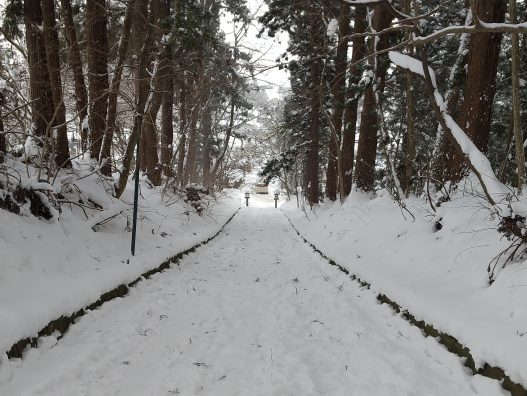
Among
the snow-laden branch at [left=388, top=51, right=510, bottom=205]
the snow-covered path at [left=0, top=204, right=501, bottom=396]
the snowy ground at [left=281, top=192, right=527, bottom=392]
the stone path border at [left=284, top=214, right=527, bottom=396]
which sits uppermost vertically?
the snow-laden branch at [left=388, top=51, right=510, bottom=205]

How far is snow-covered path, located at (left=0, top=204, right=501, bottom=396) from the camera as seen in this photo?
307 centimetres

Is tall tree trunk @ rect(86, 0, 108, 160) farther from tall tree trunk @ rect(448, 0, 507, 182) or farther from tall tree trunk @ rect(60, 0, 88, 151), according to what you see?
tall tree trunk @ rect(448, 0, 507, 182)

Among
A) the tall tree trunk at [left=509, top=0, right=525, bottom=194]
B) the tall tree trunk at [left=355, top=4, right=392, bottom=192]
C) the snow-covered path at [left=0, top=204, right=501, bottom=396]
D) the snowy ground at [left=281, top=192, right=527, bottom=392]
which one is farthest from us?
the tall tree trunk at [left=355, top=4, right=392, bottom=192]

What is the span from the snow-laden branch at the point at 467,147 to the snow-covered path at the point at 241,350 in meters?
2.18

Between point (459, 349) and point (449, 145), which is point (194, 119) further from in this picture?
point (459, 349)

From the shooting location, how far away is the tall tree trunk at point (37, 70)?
24.1 feet

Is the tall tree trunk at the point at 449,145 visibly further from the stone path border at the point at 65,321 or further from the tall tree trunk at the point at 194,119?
the tall tree trunk at the point at 194,119

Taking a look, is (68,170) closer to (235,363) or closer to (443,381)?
(235,363)

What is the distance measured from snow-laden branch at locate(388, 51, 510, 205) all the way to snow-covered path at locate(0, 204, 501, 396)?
2.18 metres

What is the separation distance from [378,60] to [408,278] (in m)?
7.59

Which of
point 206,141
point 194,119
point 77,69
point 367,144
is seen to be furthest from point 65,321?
point 206,141

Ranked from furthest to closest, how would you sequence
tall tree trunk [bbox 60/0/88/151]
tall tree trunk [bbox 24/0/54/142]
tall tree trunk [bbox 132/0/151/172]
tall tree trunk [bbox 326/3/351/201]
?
tall tree trunk [bbox 326/3/351/201] < tall tree trunk [bbox 132/0/151/172] < tall tree trunk [bbox 60/0/88/151] < tall tree trunk [bbox 24/0/54/142]

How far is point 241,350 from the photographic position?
Answer: 3793 millimetres

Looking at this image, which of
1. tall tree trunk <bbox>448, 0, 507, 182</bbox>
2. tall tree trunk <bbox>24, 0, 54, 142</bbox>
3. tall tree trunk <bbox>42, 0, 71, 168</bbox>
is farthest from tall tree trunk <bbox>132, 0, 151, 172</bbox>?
tall tree trunk <bbox>448, 0, 507, 182</bbox>
